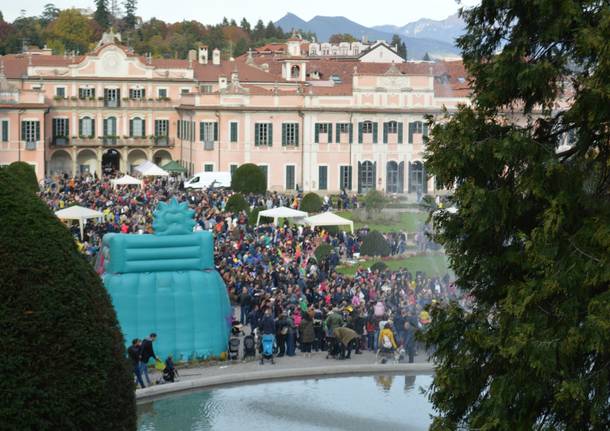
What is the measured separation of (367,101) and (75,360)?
52578mm

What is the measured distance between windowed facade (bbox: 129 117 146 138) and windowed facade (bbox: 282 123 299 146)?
29.5 feet

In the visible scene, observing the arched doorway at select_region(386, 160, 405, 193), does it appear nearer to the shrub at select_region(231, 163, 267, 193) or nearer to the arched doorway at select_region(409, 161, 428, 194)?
the arched doorway at select_region(409, 161, 428, 194)

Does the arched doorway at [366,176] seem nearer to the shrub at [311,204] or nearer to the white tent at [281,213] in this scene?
the shrub at [311,204]

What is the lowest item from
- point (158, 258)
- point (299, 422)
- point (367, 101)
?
point (299, 422)

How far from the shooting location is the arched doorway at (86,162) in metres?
67.2

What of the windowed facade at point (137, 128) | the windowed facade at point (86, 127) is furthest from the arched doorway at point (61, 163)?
the windowed facade at point (137, 128)

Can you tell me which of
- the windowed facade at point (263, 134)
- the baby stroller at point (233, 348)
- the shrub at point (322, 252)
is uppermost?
the windowed facade at point (263, 134)

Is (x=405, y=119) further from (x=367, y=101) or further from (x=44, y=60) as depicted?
(x=44, y=60)

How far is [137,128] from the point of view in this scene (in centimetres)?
6850

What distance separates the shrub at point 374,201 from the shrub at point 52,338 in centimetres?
3744

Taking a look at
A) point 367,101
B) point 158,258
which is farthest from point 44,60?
point 158,258

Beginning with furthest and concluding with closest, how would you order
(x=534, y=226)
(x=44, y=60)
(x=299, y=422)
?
(x=44, y=60), (x=299, y=422), (x=534, y=226)

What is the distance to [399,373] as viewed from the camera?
2119 cm

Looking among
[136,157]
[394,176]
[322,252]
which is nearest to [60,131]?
[136,157]
